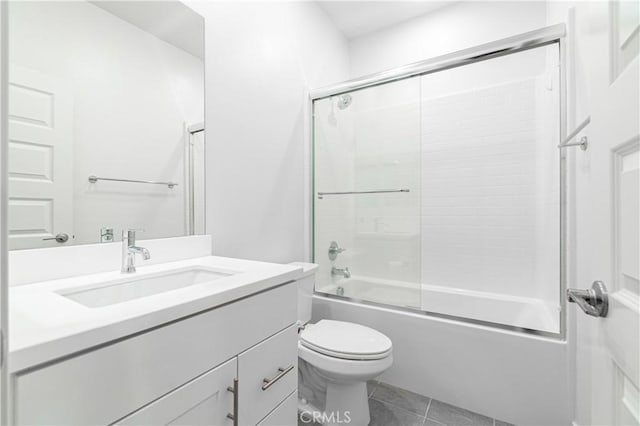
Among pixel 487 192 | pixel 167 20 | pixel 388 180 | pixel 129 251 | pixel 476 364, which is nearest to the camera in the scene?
pixel 129 251

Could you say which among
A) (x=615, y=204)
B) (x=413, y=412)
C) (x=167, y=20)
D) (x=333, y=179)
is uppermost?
(x=167, y=20)

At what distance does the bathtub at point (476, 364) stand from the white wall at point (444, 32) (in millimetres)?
1955

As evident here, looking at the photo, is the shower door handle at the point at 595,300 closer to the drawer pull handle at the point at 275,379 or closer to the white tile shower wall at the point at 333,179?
the drawer pull handle at the point at 275,379

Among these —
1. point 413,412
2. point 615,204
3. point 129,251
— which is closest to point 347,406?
point 413,412

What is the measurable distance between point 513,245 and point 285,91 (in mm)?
1968

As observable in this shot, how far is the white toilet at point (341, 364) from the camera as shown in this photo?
4.22ft

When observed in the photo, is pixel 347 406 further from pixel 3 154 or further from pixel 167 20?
pixel 167 20

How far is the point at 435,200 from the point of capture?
2.42 m

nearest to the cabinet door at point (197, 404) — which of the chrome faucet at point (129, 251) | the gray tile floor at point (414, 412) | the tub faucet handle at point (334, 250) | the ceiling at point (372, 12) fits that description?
the chrome faucet at point (129, 251)

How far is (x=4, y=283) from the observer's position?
0.33 m

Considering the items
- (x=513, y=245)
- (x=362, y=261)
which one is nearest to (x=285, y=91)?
(x=362, y=261)

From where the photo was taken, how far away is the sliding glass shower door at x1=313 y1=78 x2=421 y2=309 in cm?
206

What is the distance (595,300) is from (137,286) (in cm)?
118

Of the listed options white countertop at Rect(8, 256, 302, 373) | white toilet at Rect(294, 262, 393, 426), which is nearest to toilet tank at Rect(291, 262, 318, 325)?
white toilet at Rect(294, 262, 393, 426)
